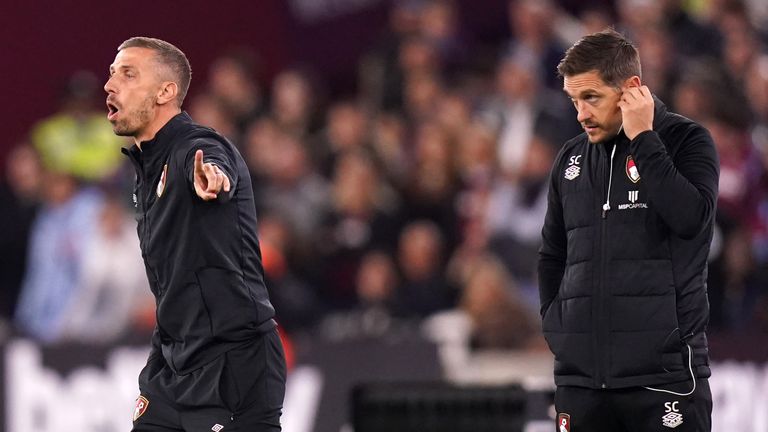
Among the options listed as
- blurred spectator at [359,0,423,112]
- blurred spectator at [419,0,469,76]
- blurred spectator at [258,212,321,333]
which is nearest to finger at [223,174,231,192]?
blurred spectator at [258,212,321,333]

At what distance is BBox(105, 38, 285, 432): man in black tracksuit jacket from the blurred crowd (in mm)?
4701

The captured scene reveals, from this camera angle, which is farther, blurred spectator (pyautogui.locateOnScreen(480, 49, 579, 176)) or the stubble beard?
blurred spectator (pyautogui.locateOnScreen(480, 49, 579, 176))

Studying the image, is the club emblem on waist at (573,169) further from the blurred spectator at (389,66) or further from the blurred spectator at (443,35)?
the blurred spectator at (443,35)

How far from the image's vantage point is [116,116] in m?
5.44

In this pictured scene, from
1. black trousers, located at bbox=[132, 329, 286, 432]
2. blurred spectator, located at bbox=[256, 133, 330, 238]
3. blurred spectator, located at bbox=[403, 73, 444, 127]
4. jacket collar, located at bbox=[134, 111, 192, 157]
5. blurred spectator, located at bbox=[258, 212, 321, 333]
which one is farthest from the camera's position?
blurred spectator, located at bbox=[403, 73, 444, 127]

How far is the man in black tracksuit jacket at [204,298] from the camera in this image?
5.21 metres

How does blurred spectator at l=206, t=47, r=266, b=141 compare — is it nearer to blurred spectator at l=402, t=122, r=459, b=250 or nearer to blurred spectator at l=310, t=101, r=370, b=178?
blurred spectator at l=310, t=101, r=370, b=178

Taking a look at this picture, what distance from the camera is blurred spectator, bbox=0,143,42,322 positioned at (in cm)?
1298

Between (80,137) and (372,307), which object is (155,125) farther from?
(80,137)

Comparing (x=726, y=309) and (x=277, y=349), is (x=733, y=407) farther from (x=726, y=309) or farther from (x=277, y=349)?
(x=277, y=349)

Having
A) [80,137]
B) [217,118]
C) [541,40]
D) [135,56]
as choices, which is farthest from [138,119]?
[80,137]

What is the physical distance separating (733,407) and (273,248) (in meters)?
4.03

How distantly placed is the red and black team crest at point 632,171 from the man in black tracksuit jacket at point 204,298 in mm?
A: 1390

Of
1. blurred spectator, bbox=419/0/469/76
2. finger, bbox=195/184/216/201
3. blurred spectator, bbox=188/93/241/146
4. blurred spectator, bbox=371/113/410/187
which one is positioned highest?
blurred spectator, bbox=419/0/469/76
